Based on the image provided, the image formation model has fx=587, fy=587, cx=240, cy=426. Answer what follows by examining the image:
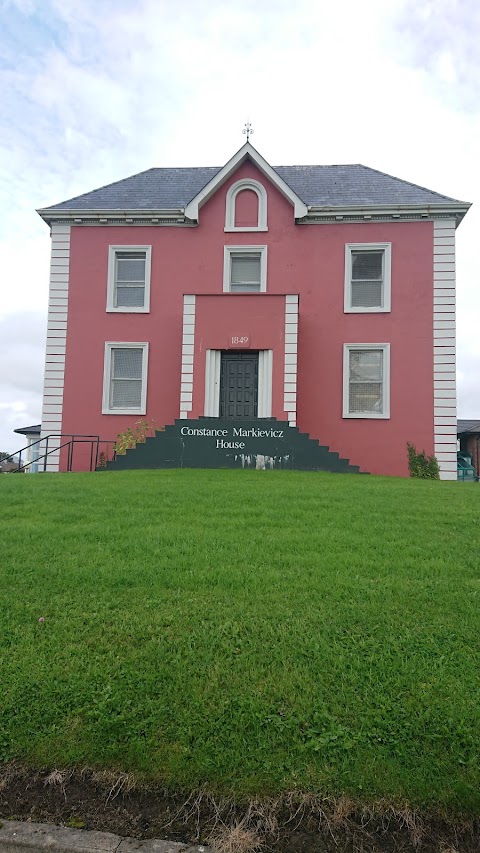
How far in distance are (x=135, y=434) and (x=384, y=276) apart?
933cm

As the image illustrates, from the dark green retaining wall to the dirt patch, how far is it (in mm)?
11314

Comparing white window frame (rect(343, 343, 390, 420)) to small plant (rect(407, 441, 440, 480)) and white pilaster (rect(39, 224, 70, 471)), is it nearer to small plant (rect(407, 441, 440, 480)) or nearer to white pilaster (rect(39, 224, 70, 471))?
small plant (rect(407, 441, 440, 480))

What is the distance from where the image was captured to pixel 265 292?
1822 cm

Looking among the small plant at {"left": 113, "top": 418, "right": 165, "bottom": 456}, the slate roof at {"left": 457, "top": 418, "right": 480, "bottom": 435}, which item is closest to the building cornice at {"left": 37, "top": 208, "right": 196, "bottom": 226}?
the small plant at {"left": 113, "top": 418, "right": 165, "bottom": 456}

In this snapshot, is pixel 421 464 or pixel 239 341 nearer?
pixel 239 341

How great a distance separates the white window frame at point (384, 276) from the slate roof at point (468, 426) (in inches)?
721

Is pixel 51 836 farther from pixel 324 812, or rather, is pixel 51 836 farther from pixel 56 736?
pixel 324 812

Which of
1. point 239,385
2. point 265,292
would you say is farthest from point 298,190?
point 239,385

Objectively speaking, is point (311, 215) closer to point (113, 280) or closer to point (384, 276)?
point (384, 276)

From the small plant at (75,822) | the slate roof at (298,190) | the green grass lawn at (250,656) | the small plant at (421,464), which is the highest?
the slate roof at (298,190)

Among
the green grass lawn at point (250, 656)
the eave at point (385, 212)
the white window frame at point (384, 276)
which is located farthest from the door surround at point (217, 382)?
the green grass lawn at point (250, 656)

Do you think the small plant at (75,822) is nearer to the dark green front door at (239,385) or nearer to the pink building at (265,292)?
the pink building at (265,292)

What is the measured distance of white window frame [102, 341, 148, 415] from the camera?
18.8m

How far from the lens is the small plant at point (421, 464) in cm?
1745
